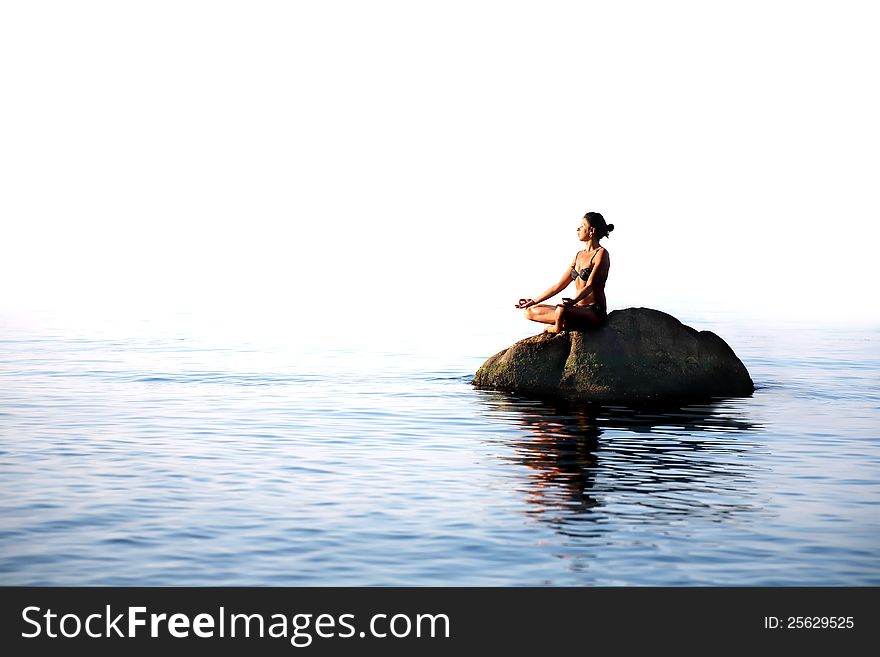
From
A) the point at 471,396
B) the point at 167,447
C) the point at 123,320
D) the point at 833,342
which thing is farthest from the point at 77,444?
the point at 123,320

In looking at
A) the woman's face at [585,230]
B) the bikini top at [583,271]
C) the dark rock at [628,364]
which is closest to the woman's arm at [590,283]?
the bikini top at [583,271]

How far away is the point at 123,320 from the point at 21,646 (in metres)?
43.8

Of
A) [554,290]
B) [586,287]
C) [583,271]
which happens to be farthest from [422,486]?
[554,290]

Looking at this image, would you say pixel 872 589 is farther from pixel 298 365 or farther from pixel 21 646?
pixel 298 365

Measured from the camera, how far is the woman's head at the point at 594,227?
22.0 meters

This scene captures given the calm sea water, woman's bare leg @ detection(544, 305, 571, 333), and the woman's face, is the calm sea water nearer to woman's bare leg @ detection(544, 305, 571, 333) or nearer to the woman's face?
woman's bare leg @ detection(544, 305, 571, 333)

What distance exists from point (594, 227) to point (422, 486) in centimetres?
982

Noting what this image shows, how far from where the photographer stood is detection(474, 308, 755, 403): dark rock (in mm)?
21516

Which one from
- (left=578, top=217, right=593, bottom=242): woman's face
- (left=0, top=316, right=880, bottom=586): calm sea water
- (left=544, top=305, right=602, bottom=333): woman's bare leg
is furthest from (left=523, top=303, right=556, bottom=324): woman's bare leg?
(left=0, top=316, right=880, bottom=586): calm sea water

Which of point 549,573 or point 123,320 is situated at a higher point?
point 123,320

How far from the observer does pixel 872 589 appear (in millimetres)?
9273

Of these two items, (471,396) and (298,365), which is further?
(298,365)

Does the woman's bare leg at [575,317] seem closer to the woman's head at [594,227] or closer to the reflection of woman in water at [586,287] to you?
the reflection of woman in water at [586,287]

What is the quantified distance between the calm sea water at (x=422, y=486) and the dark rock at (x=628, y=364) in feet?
2.70
